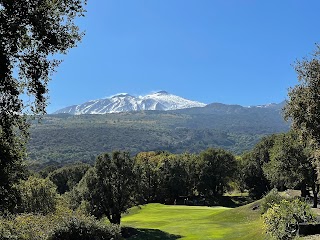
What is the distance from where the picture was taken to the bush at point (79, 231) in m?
30.9

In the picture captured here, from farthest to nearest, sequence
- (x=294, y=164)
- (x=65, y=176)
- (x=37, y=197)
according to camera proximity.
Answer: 1. (x=65, y=176)
2. (x=37, y=197)
3. (x=294, y=164)

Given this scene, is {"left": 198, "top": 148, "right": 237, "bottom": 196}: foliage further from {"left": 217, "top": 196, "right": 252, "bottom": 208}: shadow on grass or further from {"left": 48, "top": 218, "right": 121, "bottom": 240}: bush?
{"left": 48, "top": 218, "right": 121, "bottom": 240}: bush

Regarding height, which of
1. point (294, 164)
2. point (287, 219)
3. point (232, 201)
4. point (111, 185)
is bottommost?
point (232, 201)

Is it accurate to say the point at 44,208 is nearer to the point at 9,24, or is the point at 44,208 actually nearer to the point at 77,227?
the point at 77,227

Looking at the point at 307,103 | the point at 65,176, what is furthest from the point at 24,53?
the point at 65,176

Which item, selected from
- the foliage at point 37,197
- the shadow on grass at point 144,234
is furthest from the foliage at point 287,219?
the foliage at point 37,197

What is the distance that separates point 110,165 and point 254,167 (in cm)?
6243

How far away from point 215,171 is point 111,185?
63.1 metres

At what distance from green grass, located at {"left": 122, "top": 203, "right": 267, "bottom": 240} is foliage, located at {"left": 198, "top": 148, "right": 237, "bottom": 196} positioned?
36655 millimetres

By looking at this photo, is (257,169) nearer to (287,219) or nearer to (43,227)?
(43,227)

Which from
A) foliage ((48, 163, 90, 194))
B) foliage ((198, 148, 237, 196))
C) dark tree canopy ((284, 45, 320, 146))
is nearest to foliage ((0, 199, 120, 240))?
dark tree canopy ((284, 45, 320, 146))

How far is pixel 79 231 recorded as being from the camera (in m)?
31.4

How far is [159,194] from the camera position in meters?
110

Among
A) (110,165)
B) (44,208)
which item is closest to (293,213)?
(110,165)
